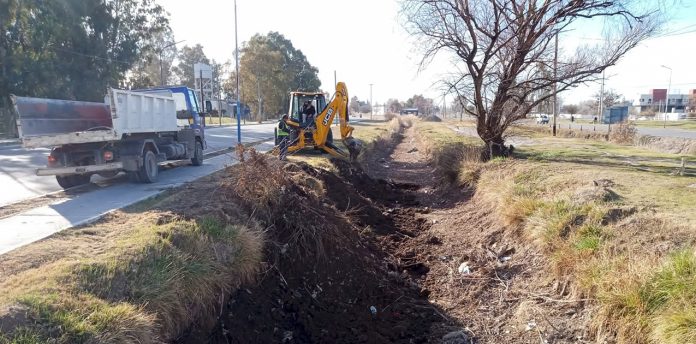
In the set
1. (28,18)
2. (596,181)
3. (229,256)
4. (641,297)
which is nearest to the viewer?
(641,297)

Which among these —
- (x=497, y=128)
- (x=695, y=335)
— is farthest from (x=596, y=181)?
(x=497, y=128)

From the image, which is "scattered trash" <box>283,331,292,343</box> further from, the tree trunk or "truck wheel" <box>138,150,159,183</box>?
the tree trunk

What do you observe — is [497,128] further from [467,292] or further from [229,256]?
[229,256]

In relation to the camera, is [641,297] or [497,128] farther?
[497,128]

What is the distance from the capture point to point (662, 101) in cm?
9725

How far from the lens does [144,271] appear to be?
4.79 meters

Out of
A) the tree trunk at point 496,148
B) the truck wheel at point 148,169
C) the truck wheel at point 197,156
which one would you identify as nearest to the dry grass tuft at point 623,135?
the tree trunk at point 496,148

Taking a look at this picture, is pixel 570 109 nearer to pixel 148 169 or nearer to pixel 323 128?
pixel 323 128

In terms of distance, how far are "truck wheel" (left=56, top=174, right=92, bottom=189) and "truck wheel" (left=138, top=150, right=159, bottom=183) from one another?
4.37 feet

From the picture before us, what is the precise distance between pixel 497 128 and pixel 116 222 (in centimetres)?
1205

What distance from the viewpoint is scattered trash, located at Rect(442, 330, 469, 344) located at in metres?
5.64

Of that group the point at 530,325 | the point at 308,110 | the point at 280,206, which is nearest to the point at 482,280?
the point at 530,325

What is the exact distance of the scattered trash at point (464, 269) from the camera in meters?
7.40

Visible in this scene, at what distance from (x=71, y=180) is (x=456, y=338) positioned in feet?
30.9
